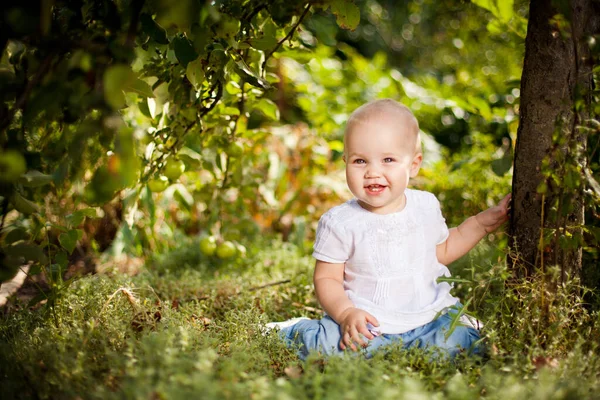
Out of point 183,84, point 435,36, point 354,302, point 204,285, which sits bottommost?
point 204,285

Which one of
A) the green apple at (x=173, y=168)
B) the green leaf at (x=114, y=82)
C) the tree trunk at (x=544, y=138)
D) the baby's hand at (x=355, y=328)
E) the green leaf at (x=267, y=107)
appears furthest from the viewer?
the green leaf at (x=267, y=107)

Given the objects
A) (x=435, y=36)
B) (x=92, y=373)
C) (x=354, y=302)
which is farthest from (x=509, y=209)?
(x=435, y=36)

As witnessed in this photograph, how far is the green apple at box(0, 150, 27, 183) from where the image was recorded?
47.0 inches

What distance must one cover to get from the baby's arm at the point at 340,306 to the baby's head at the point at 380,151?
0.87 feet

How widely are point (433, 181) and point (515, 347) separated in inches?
79.7

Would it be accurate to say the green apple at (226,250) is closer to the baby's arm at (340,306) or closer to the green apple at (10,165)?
the baby's arm at (340,306)

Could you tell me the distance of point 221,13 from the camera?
5.80 feet

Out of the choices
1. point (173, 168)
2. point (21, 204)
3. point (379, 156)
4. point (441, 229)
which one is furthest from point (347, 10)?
point (21, 204)

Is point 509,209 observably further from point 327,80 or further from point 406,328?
point 327,80

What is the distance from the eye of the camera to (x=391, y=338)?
1.81m


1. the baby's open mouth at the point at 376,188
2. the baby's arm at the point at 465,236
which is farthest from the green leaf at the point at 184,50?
the baby's arm at the point at 465,236

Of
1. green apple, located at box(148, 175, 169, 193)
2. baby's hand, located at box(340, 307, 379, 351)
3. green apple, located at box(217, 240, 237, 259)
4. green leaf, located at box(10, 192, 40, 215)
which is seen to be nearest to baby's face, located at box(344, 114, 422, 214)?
baby's hand, located at box(340, 307, 379, 351)

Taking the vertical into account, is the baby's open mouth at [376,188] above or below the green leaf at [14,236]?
above

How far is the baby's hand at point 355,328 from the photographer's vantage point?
1729 millimetres
